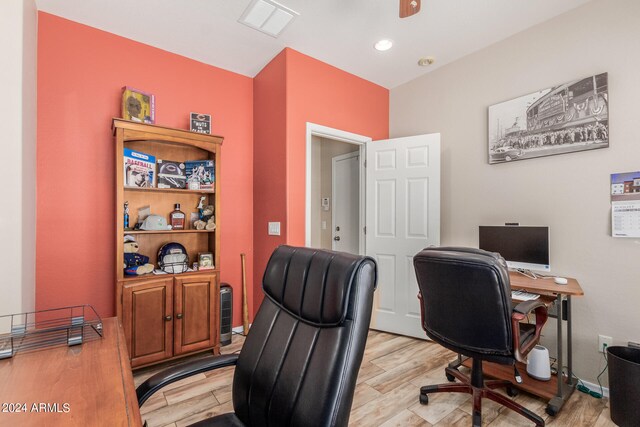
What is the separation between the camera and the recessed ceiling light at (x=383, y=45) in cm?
263

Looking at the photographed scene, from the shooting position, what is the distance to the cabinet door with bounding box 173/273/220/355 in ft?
7.98

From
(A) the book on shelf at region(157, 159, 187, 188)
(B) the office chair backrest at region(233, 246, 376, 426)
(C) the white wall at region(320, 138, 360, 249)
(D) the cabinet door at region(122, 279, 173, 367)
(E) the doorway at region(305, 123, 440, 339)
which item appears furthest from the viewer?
(C) the white wall at region(320, 138, 360, 249)

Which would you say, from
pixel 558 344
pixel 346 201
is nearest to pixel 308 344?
pixel 558 344

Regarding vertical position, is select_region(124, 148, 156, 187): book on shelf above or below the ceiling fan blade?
below

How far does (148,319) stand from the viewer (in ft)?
7.57

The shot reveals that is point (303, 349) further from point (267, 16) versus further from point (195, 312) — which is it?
point (267, 16)

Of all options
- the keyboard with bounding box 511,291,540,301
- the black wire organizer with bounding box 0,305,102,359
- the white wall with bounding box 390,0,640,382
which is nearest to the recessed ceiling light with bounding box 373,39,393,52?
the white wall with bounding box 390,0,640,382

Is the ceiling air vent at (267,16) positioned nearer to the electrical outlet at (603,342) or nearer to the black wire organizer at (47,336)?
the black wire organizer at (47,336)

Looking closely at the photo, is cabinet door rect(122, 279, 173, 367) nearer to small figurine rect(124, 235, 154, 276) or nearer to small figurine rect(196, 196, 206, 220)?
small figurine rect(124, 235, 154, 276)

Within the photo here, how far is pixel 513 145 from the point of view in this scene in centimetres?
256

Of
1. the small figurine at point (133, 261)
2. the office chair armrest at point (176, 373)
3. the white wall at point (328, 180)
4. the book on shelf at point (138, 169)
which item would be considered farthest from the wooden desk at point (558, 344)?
the book on shelf at point (138, 169)

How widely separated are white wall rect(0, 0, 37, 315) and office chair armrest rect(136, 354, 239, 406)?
1.30 m

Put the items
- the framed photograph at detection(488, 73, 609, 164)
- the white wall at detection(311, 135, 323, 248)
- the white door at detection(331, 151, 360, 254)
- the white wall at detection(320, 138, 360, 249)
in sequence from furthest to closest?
the white wall at detection(311, 135, 323, 248)
the white wall at detection(320, 138, 360, 249)
the white door at detection(331, 151, 360, 254)
the framed photograph at detection(488, 73, 609, 164)

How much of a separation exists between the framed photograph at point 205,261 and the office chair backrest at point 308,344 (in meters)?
1.66
